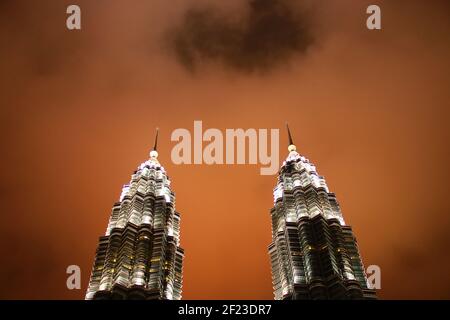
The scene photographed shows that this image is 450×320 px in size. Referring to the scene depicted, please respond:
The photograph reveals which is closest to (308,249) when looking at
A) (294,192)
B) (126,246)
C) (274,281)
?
(274,281)

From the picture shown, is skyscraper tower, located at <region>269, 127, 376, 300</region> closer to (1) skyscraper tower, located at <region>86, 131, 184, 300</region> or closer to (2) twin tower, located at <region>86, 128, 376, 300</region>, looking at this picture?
(2) twin tower, located at <region>86, 128, 376, 300</region>

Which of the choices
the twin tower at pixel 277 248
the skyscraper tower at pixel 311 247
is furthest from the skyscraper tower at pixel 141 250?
the skyscraper tower at pixel 311 247

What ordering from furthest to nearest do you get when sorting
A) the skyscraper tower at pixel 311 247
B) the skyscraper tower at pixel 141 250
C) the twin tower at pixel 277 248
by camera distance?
the skyscraper tower at pixel 141 250
the twin tower at pixel 277 248
the skyscraper tower at pixel 311 247

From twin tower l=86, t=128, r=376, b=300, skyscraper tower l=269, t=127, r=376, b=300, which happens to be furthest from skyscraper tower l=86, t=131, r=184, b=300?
skyscraper tower l=269, t=127, r=376, b=300

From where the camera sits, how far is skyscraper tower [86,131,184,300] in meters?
81.1

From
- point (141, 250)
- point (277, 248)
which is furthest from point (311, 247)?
point (141, 250)

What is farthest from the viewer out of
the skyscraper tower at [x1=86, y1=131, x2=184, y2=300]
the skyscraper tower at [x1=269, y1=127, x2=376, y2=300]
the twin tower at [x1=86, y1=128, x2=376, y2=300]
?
the skyscraper tower at [x1=86, y1=131, x2=184, y2=300]

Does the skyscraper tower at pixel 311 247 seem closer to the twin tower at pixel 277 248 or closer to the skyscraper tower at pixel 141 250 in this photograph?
the twin tower at pixel 277 248

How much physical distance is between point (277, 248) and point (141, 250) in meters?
22.9

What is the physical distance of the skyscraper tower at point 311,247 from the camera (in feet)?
255

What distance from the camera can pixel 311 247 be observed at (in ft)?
284
